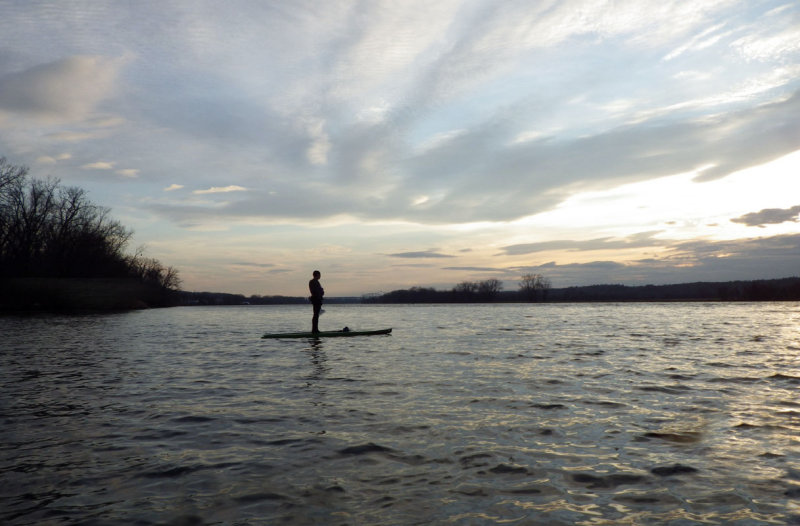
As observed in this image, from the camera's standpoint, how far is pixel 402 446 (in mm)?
6594

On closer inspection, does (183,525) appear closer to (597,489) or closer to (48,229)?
(597,489)

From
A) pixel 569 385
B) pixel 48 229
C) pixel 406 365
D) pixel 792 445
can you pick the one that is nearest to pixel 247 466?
pixel 792 445

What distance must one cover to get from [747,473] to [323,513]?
4.90m

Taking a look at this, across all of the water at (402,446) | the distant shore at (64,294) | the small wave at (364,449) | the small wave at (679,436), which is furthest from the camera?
the distant shore at (64,294)

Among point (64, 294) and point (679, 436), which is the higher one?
point (64, 294)

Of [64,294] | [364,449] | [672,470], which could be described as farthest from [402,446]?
[64,294]

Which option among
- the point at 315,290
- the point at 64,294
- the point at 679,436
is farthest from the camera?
the point at 64,294

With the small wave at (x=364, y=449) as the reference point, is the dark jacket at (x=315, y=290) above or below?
above

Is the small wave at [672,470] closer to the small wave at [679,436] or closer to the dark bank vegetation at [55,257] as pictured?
the small wave at [679,436]

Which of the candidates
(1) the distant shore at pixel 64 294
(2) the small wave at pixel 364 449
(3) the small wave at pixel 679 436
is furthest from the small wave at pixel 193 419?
(1) the distant shore at pixel 64 294

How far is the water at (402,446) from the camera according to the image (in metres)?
4.61

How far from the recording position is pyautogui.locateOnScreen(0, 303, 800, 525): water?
15.1 ft

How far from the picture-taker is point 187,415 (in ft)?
28.2

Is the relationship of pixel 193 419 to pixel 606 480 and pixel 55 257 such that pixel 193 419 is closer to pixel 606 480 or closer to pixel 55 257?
pixel 606 480
